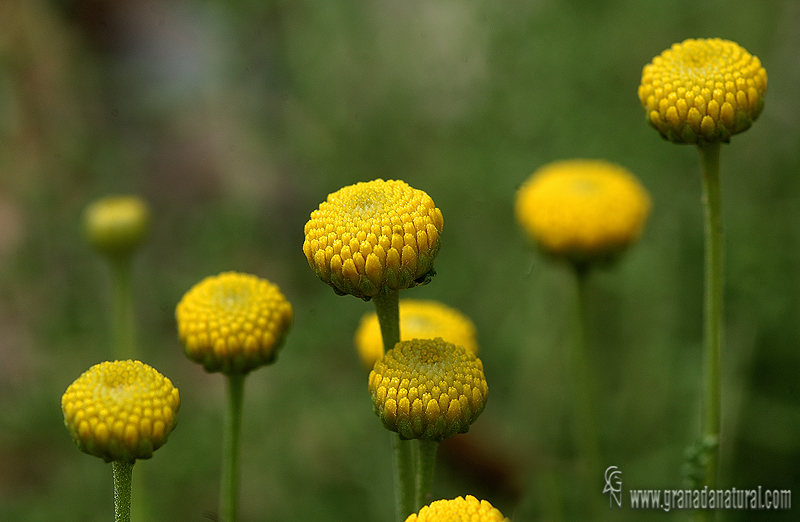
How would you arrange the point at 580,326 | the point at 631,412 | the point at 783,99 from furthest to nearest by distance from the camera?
the point at 783,99 → the point at 631,412 → the point at 580,326

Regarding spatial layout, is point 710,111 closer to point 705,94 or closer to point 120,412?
point 705,94

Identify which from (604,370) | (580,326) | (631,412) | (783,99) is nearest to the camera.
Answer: (580,326)

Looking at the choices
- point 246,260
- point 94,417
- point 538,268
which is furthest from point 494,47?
point 94,417

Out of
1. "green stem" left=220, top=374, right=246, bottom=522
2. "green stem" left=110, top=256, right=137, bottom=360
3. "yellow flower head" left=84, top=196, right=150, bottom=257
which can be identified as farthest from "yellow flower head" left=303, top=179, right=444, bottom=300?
"yellow flower head" left=84, top=196, right=150, bottom=257

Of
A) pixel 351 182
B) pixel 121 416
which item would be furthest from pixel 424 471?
pixel 351 182

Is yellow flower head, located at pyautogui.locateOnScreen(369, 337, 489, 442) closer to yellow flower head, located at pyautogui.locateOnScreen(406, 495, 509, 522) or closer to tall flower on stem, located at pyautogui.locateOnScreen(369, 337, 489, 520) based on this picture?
tall flower on stem, located at pyautogui.locateOnScreen(369, 337, 489, 520)

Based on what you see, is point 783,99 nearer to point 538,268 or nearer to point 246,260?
point 538,268
